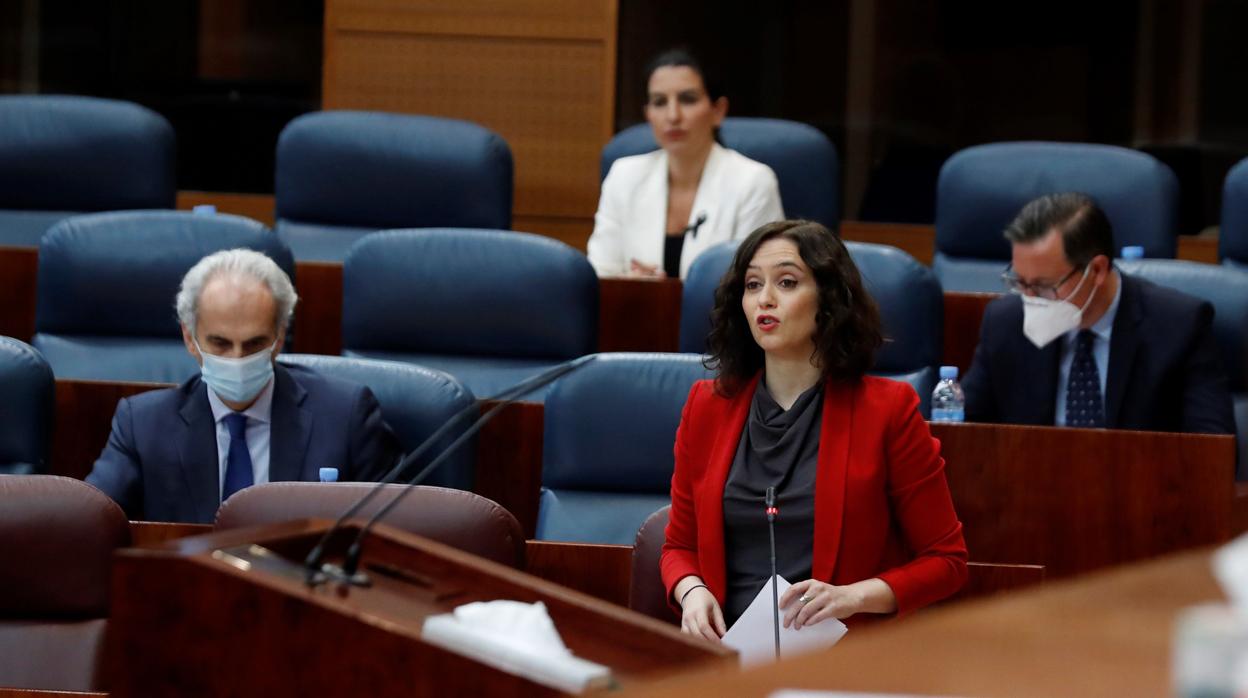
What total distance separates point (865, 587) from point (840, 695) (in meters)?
0.91

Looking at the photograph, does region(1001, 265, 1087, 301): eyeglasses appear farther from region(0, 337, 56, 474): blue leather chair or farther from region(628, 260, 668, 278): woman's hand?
region(0, 337, 56, 474): blue leather chair

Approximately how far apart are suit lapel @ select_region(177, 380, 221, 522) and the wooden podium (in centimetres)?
87

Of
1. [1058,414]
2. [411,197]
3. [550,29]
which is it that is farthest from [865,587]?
[550,29]

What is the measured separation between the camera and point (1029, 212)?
2.10m

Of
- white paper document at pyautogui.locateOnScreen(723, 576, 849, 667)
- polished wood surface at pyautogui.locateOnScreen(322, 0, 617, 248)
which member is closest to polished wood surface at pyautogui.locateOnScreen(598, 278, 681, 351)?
white paper document at pyautogui.locateOnScreen(723, 576, 849, 667)

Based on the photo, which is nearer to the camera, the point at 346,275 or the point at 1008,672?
the point at 1008,672

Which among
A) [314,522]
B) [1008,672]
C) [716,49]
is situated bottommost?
[314,522]

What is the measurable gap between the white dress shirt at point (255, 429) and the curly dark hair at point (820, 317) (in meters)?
0.55

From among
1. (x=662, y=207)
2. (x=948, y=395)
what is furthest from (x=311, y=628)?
(x=662, y=207)

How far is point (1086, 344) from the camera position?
79.7 inches

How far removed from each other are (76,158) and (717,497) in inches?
69.0

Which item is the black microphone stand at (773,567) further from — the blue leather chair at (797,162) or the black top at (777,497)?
the blue leather chair at (797,162)

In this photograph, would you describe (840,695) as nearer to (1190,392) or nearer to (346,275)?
(1190,392)

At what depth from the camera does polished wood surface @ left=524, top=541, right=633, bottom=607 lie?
4.85ft
